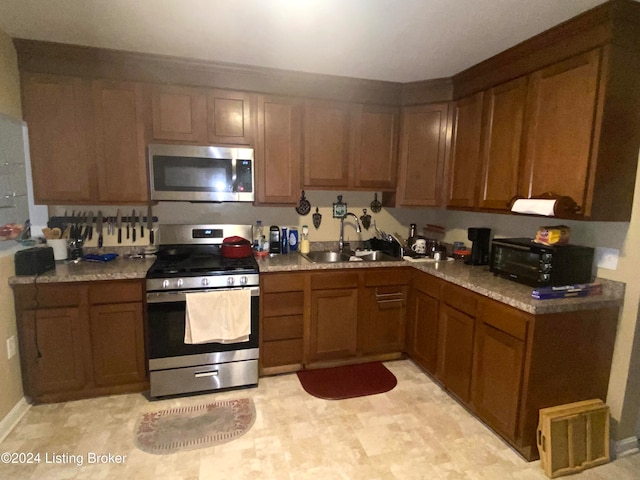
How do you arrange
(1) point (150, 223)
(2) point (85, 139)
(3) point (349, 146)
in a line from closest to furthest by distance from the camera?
1. (2) point (85, 139)
2. (1) point (150, 223)
3. (3) point (349, 146)

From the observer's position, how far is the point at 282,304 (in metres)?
2.76

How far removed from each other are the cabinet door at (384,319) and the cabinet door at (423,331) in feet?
0.32

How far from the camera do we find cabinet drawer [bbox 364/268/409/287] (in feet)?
9.60

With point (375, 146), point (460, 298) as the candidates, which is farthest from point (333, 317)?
point (375, 146)

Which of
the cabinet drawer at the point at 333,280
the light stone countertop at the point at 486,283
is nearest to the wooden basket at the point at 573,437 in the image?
the light stone countertop at the point at 486,283

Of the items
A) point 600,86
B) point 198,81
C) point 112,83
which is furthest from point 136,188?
point 600,86

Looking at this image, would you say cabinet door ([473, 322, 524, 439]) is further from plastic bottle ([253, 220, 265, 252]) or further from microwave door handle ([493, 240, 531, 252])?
plastic bottle ([253, 220, 265, 252])

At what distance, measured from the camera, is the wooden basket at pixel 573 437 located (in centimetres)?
189

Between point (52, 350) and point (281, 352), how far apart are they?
1.63 meters

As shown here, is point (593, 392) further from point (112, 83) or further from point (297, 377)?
point (112, 83)

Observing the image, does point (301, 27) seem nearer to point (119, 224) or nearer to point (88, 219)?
point (119, 224)

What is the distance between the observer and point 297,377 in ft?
9.30

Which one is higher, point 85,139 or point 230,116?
point 230,116

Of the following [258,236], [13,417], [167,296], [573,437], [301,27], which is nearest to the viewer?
[573,437]
